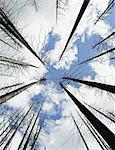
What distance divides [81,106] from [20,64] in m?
4.72

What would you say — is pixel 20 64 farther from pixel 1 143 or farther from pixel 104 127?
pixel 104 127

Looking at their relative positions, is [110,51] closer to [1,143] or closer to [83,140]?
[83,140]

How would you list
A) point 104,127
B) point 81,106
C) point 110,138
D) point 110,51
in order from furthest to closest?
point 110,51 → point 81,106 → point 104,127 → point 110,138

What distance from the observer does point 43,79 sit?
2072 cm

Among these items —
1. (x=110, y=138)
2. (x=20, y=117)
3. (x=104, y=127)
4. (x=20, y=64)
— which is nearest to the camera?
(x=110, y=138)

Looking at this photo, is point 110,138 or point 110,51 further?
point 110,51

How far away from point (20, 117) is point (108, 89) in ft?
23.0

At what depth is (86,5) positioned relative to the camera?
30.8ft

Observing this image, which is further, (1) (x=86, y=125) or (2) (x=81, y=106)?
(1) (x=86, y=125)

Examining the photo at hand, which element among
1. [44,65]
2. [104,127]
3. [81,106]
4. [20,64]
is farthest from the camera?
[44,65]

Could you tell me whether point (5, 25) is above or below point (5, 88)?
above

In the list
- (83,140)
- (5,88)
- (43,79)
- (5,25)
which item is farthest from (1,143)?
(43,79)

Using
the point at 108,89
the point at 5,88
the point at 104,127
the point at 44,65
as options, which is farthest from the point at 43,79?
the point at 104,127

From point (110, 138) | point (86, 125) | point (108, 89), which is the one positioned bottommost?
point (86, 125)
